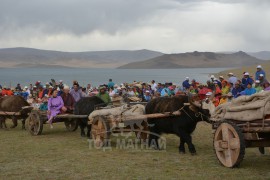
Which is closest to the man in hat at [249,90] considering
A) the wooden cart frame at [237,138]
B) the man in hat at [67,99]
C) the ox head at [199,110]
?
the ox head at [199,110]

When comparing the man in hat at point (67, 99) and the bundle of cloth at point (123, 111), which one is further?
the man in hat at point (67, 99)

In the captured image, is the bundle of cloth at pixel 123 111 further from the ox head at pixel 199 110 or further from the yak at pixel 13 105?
the yak at pixel 13 105

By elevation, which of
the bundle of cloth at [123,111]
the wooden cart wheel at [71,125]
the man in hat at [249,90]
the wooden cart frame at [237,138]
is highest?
the man in hat at [249,90]

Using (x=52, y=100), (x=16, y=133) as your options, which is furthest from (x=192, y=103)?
(x=16, y=133)

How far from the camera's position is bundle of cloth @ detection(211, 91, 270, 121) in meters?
8.14

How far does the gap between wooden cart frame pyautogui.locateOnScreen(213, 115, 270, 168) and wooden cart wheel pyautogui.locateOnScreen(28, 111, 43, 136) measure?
7779 mm

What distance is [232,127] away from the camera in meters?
8.66

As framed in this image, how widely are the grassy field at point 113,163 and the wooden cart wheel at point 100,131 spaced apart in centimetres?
37

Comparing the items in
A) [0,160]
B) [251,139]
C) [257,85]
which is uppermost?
[257,85]

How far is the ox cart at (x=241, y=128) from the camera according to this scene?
8.19m

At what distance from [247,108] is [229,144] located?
790 millimetres

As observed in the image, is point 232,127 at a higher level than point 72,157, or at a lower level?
higher

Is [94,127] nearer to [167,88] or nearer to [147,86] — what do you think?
[167,88]

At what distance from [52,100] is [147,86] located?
9.24 metres
